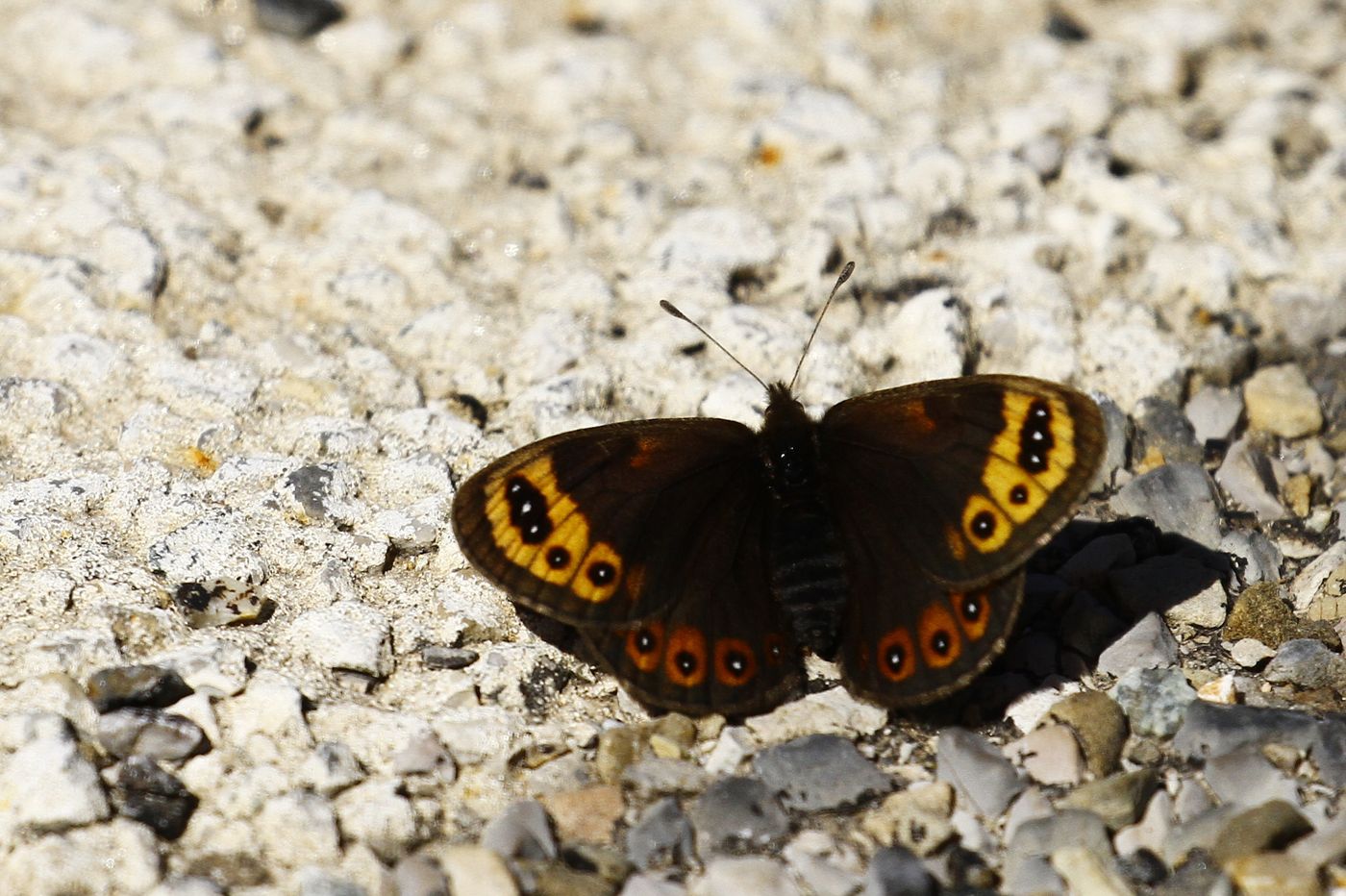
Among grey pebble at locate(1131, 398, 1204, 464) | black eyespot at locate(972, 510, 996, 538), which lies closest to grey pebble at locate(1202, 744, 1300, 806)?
black eyespot at locate(972, 510, 996, 538)

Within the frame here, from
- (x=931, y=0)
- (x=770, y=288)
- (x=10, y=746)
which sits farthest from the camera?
(x=931, y=0)

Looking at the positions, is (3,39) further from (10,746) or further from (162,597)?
(10,746)

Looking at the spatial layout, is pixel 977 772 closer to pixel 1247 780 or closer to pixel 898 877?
pixel 898 877

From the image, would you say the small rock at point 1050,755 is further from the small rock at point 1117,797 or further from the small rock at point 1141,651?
the small rock at point 1141,651

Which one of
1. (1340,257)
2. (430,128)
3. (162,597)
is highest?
(1340,257)

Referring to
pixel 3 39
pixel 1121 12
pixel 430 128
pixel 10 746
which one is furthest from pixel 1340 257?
pixel 3 39

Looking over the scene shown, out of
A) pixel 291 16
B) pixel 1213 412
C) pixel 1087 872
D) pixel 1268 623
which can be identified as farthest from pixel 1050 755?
pixel 291 16

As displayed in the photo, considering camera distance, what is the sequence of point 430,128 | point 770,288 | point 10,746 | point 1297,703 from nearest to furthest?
1. point 10,746
2. point 1297,703
3. point 770,288
4. point 430,128
